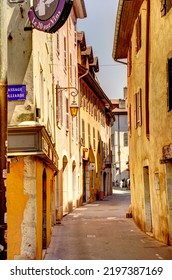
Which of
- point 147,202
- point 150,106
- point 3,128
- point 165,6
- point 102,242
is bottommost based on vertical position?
point 102,242

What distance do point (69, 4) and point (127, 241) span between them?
644cm

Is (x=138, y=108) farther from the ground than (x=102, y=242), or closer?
farther from the ground

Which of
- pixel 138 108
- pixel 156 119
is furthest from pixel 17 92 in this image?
pixel 138 108

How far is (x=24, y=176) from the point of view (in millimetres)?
7621

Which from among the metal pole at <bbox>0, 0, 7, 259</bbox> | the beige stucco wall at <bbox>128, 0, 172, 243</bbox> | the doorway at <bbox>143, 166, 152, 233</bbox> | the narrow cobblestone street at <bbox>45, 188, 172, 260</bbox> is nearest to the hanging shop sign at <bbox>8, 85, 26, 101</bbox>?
the metal pole at <bbox>0, 0, 7, 259</bbox>

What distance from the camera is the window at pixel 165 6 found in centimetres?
961

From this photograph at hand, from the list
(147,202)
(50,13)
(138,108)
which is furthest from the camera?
(138,108)

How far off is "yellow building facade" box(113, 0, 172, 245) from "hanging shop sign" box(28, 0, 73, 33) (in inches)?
130

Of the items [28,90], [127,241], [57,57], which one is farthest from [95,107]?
[28,90]

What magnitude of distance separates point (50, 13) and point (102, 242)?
5866 mm

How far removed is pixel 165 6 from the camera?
32.2 feet

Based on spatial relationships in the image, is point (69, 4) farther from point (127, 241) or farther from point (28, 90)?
point (127, 241)

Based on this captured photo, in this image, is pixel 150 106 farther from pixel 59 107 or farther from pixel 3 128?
pixel 3 128

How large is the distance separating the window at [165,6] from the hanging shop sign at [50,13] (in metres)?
3.45
